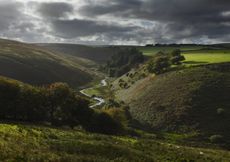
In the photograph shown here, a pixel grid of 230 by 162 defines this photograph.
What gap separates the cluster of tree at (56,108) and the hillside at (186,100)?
25888 millimetres

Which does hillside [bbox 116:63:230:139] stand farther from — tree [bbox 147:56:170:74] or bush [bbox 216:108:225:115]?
tree [bbox 147:56:170:74]

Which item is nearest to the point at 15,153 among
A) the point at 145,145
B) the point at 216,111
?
the point at 145,145

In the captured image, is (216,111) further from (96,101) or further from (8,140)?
(8,140)

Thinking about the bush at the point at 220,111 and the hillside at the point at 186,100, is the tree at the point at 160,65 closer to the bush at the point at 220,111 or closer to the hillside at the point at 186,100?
the hillside at the point at 186,100

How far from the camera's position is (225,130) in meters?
93.9

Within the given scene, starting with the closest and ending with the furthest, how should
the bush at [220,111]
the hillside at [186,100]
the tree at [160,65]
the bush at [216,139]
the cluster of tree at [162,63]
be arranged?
the bush at [216,139]
the hillside at [186,100]
the bush at [220,111]
the tree at [160,65]
the cluster of tree at [162,63]

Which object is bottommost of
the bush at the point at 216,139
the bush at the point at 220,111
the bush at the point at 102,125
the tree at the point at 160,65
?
the bush at the point at 216,139

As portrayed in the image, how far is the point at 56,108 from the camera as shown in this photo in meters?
78.1

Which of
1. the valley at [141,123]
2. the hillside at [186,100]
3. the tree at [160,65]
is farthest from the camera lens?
the tree at [160,65]

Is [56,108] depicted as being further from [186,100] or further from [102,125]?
[186,100]

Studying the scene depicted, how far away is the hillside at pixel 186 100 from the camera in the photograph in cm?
9838

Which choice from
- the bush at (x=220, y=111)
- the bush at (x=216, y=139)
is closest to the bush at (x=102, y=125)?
the bush at (x=216, y=139)

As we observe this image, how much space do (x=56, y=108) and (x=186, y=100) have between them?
4615 centimetres

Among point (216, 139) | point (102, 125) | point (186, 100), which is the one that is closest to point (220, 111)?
point (186, 100)
